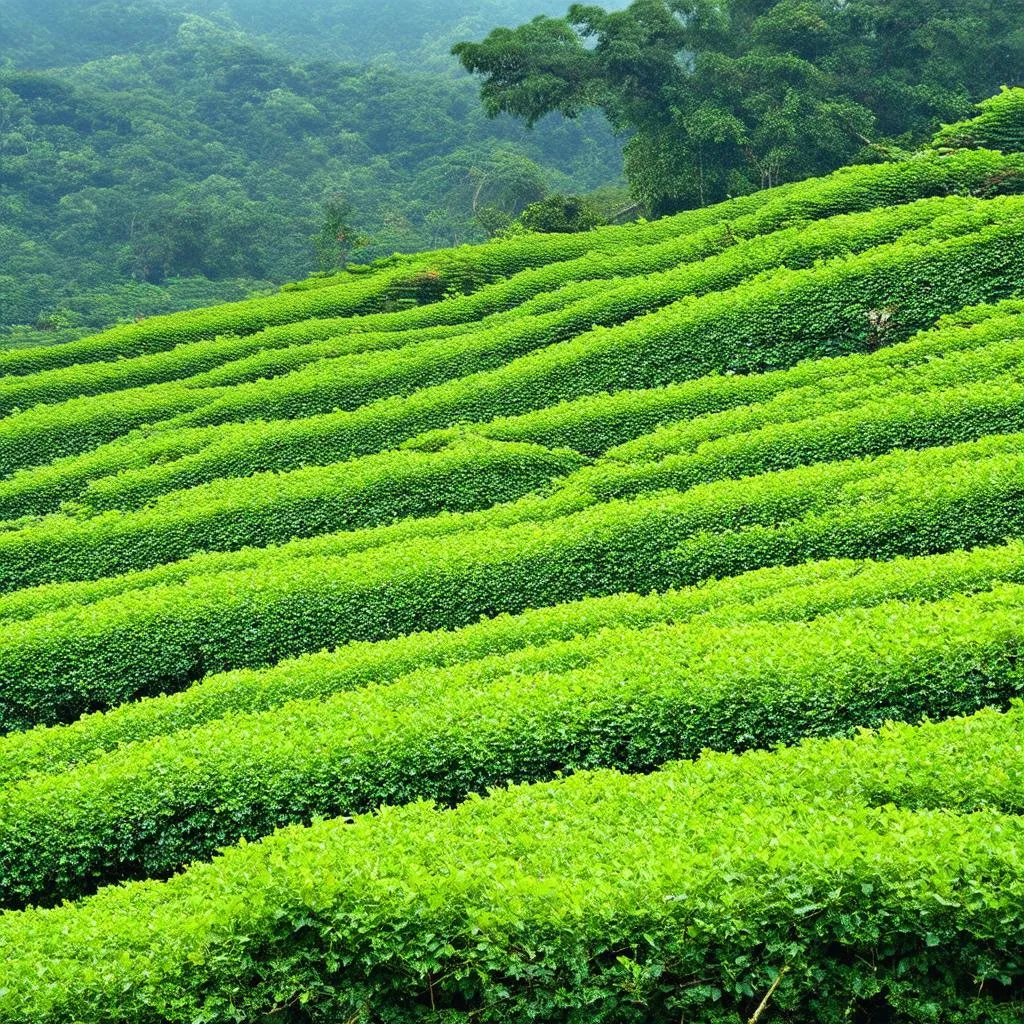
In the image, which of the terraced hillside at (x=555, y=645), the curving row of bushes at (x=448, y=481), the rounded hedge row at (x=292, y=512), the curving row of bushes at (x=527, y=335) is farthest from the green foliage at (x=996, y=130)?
the rounded hedge row at (x=292, y=512)

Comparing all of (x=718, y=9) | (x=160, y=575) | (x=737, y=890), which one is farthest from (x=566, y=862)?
(x=718, y=9)

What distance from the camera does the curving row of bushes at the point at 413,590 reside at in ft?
68.7

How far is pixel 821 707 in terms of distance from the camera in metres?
13.9

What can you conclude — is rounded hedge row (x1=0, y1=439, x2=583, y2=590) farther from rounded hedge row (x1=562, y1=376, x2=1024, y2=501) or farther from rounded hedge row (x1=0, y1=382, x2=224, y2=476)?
rounded hedge row (x1=0, y1=382, x2=224, y2=476)

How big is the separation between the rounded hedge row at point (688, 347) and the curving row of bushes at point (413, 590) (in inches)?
373

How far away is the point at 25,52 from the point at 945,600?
487ft

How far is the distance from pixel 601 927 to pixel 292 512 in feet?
65.7

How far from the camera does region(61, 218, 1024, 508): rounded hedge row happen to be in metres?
30.0

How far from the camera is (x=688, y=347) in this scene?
104 feet

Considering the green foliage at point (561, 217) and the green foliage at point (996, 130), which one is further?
the green foliage at point (561, 217)

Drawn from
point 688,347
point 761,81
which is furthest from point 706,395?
point 761,81

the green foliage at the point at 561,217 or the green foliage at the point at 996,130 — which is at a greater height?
the green foliage at the point at 996,130

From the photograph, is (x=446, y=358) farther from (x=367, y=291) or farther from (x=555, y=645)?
(x=555, y=645)

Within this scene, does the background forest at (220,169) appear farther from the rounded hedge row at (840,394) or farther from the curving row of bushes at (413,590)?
the curving row of bushes at (413,590)
